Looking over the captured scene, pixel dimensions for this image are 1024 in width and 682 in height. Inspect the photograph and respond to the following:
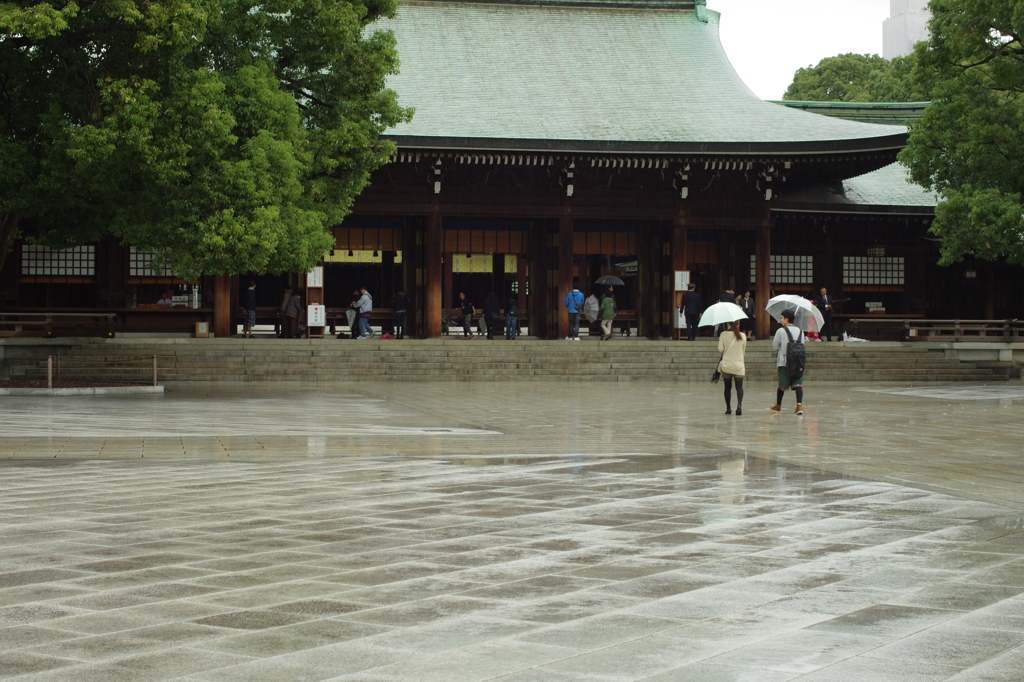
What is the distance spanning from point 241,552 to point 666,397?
13.1 m

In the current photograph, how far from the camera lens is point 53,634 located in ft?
14.1

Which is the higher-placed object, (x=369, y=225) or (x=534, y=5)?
(x=534, y=5)

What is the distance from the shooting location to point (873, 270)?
3005cm

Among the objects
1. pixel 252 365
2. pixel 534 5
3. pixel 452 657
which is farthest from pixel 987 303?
pixel 452 657

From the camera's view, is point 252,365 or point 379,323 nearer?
point 252,365

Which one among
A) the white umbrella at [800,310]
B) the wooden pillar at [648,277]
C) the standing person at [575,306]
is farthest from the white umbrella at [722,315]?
the wooden pillar at [648,277]

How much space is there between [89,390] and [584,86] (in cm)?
1618

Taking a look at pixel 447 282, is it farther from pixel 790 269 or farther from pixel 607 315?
pixel 790 269

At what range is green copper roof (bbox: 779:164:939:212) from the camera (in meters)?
28.2

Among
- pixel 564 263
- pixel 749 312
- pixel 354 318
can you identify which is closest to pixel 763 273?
pixel 749 312

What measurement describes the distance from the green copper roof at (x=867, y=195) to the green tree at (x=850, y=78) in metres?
23.7

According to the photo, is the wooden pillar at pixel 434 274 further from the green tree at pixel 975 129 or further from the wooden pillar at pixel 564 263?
the green tree at pixel 975 129

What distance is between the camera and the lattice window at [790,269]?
2977cm

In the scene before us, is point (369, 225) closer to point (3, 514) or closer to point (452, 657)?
point (3, 514)
